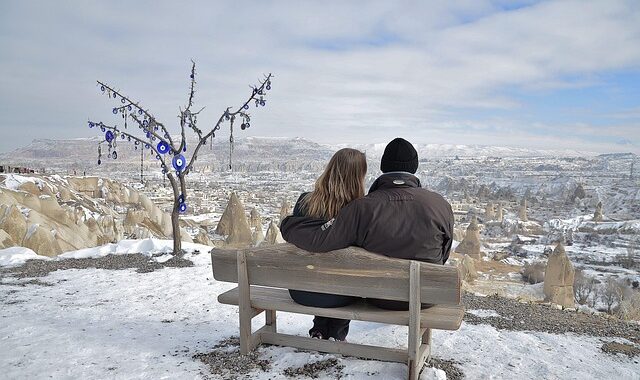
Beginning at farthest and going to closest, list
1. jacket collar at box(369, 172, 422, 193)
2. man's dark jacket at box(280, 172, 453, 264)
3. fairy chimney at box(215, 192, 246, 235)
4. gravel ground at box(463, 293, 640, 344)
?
1. fairy chimney at box(215, 192, 246, 235)
2. gravel ground at box(463, 293, 640, 344)
3. jacket collar at box(369, 172, 422, 193)
4. man's dark jacket at box(280, 172, 453, 264)

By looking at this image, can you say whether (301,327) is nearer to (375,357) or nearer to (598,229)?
(375,357)

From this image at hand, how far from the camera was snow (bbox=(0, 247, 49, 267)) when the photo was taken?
7.92 meters

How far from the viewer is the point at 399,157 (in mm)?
3455

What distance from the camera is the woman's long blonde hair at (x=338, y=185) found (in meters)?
3.47

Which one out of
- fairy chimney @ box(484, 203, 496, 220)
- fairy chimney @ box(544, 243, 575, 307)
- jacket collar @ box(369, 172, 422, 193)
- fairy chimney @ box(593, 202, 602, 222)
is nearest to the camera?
jacket collar @ box(369, 172, 422, 193)

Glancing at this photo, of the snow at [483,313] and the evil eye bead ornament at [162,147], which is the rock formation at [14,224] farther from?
the snow at [483,313]

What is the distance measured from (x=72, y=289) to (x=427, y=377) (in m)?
5.18

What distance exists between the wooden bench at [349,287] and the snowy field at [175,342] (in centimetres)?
14

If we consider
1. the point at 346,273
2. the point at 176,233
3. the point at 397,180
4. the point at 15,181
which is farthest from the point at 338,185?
the point at 15,181

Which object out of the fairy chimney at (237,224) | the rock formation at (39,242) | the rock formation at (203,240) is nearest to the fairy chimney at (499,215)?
the fairy chimney at (237,224)

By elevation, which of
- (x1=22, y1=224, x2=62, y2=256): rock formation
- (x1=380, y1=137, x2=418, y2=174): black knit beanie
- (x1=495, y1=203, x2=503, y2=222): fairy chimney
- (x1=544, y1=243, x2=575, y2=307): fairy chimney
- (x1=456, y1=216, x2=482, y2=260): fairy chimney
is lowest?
(x1=495, y1=203, x2=503, y2=222): fairy chimney

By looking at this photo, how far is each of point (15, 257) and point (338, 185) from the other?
7.29 metres

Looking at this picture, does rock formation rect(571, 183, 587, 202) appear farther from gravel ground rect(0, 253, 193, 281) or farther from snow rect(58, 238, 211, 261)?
gravel ground rect(0, 253, 193, 281)

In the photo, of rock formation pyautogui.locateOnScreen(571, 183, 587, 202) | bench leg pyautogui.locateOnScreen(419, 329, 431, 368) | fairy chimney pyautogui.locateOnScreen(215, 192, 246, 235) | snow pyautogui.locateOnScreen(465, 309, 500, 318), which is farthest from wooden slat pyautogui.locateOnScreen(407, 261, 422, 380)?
rock formation pyautogui.locateOnScreen(571, 183, 587, 202)
